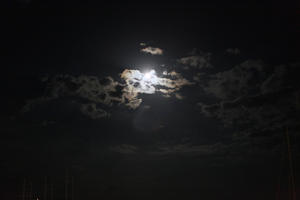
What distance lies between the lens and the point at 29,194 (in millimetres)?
81375

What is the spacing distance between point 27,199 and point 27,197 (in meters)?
0.55

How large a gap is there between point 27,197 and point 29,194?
1.50 m

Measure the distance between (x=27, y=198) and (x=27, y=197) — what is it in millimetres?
305

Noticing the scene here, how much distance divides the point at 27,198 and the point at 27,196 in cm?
54

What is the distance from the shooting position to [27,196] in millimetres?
82188

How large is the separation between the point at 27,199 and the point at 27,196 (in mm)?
800

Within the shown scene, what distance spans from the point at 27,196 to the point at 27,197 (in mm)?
272

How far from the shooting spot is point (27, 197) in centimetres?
8206

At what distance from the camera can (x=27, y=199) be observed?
82062 mm

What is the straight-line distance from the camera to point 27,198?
8212cm
